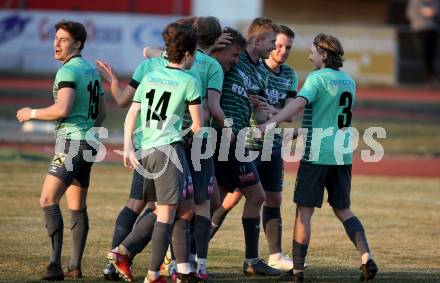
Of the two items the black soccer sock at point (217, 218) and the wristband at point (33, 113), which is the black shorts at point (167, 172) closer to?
the wristband at point (33, 113)

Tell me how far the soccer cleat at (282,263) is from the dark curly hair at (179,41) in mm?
2447

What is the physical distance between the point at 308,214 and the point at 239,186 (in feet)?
2.12

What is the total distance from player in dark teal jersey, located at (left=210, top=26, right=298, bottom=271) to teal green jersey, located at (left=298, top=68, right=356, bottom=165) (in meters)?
0.69

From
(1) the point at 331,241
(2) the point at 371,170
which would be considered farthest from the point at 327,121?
(2) the point at 371,170

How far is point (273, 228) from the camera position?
9695mm

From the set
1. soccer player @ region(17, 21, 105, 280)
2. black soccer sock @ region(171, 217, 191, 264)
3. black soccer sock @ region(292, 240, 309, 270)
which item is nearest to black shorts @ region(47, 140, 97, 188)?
soccer player @ region(17, 21, 105, 280)

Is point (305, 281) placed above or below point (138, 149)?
below

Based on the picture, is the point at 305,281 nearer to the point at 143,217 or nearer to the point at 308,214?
the point at 308,214

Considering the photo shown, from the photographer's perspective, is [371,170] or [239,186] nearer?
[239,186]

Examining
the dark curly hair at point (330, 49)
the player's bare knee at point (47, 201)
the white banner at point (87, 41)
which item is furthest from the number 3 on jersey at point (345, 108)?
the white banner at point (87, 41)

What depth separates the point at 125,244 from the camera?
8461 millimetres

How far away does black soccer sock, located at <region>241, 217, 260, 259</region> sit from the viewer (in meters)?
9.38

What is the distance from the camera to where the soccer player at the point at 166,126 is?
8000 mm

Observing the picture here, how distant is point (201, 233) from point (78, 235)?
1.02 meters
